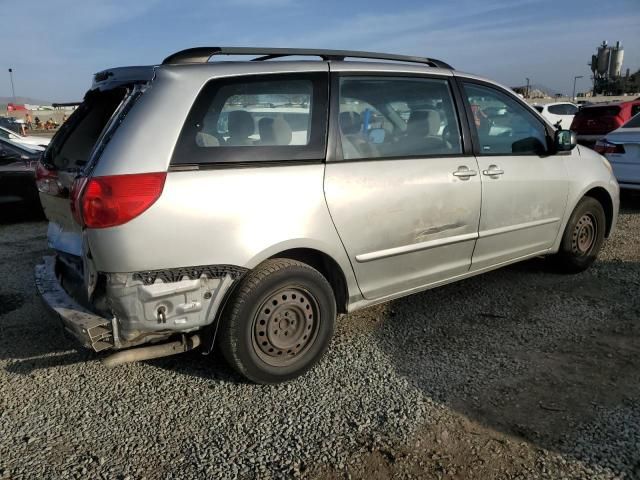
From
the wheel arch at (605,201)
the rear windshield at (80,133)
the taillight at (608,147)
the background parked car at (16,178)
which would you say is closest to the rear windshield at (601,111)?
the taillight at (608,147)

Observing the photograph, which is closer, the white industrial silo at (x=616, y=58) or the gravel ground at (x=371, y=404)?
the gravel ground at (x=371, y=404)

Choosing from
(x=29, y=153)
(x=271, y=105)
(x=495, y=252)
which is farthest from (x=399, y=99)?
(x=29, y=153)

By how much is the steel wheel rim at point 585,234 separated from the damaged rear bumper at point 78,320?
12.9 ft

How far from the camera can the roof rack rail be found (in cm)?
291

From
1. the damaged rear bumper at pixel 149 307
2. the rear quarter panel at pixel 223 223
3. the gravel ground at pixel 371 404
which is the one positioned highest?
the rear quarter panel at pixel 223 223

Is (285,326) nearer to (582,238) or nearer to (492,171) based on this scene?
(492,171)

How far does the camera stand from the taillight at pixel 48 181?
3119mm

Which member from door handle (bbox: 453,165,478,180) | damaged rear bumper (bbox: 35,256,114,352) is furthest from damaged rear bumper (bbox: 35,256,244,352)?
door handle (bbox: 453,165,478,180)

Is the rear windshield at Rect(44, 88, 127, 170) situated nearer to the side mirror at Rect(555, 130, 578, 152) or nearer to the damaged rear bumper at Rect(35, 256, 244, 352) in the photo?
the damaged rear bumper at Rect(35, 256, 244, 352)

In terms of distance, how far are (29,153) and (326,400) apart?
682 cm

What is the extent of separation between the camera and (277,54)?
322 centimetres

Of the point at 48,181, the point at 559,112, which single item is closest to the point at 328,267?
the point at 48,181

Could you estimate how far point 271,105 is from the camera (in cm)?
300

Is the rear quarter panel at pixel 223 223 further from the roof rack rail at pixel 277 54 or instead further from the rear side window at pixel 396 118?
the roof rack rail at pixel 277 54
